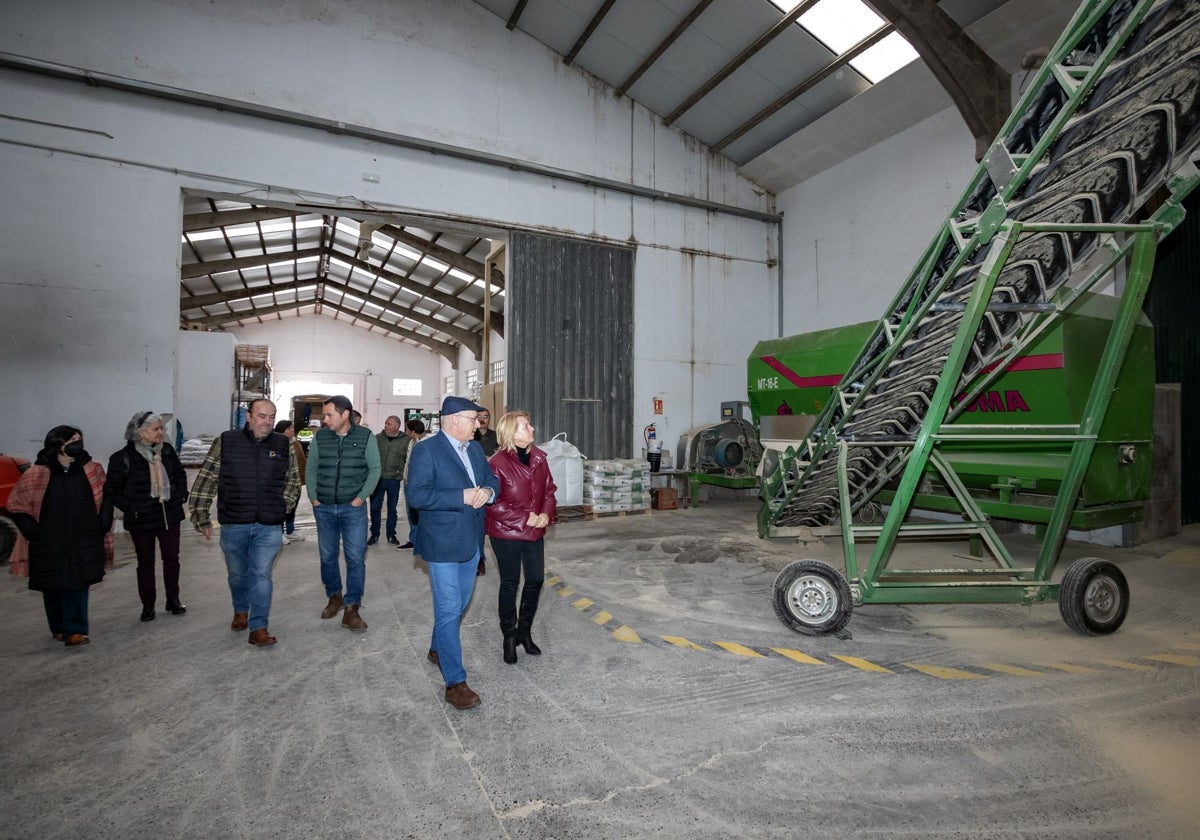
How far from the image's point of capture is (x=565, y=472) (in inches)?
406

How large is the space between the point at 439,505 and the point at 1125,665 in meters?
4.59

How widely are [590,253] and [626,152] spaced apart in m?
2.38

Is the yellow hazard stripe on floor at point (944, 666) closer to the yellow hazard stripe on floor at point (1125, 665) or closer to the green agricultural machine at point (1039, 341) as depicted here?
the yellow hazard stripe on floor at point (1125, 665)

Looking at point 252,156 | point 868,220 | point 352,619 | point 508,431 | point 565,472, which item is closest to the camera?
point 508,431

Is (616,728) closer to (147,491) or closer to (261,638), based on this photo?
(261,638)

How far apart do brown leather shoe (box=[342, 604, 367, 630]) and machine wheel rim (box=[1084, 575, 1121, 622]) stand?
5513mm

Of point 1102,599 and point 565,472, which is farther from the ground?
point 565,472

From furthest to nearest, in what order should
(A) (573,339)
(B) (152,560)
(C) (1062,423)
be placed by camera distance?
(A) (573,339) < (C) (1062,423) < (B) (152,560)

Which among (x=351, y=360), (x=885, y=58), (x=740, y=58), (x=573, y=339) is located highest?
(x=740, y=58)

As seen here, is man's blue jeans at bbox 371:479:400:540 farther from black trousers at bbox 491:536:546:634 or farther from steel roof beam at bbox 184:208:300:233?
steel roof beam at bbox 184:208:300:233

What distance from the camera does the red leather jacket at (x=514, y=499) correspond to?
3785 mm

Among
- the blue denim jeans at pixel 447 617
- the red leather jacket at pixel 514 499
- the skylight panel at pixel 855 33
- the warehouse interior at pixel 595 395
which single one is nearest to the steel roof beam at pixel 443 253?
the warehouse interior at pixel 595 395

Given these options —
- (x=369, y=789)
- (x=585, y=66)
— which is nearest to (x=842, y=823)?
(x=369, y=789)

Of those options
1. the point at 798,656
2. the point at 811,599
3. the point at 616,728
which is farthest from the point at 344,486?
the point at 811,599
